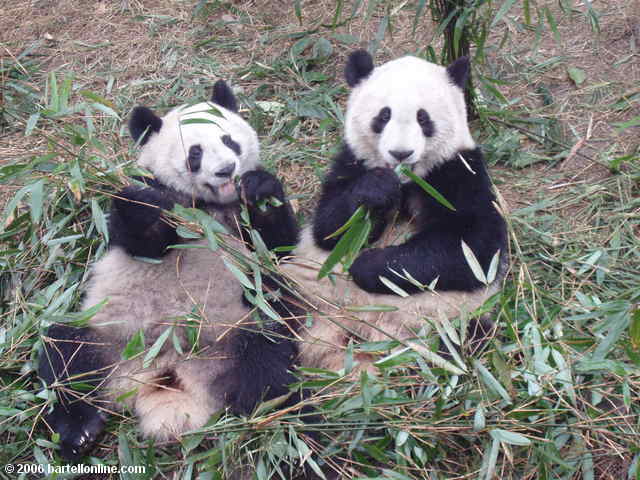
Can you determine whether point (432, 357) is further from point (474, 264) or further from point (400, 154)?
point (400, 154)

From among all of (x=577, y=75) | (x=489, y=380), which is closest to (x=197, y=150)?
(x=489, y=380)

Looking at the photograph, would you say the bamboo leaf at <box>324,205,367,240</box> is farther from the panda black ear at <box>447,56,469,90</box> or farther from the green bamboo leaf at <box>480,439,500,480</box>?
the green bamboo leaf at <box>480,439,500,480</box>

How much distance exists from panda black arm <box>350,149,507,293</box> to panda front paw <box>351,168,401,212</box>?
0.25 meters

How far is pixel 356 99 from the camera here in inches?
144

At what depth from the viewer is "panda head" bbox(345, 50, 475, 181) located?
10.6 ft

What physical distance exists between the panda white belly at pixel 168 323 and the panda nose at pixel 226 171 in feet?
1.31

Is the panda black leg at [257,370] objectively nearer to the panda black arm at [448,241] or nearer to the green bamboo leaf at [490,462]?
the panda black arm at [448,241]

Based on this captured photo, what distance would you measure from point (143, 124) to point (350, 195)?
1.24 meters

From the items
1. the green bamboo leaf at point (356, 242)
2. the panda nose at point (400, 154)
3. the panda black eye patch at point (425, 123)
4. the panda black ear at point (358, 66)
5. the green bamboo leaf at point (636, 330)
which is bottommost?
the green bamboo leaf at point (356, 242)

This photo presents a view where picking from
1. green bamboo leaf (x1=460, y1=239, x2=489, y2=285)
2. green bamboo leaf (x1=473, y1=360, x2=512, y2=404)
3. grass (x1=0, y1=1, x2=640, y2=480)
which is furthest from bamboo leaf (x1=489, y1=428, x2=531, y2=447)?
green bamboo leaf (x1=460, y1=239, x2=489, y2=285)

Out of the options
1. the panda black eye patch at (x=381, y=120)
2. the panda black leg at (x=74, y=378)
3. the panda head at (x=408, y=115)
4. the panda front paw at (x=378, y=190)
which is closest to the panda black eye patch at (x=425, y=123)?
the panda head at (x=408, y=115)

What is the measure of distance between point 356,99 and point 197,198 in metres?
1.04

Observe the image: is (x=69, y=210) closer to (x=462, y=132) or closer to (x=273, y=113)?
(x=273, y=113)

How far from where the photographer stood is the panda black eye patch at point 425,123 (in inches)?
131
